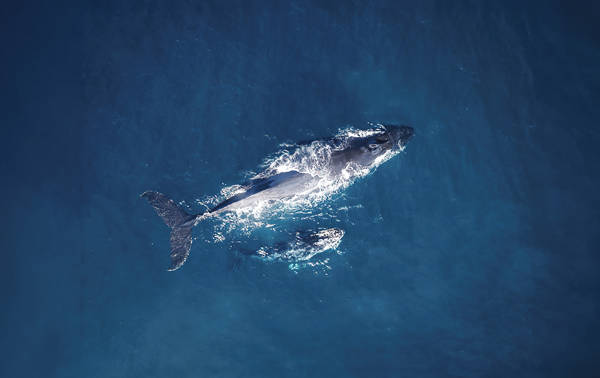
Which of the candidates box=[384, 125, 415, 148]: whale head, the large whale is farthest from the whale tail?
box=[384, 125, 415, 148]: whale head

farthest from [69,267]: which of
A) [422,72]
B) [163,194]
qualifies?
[422,72]

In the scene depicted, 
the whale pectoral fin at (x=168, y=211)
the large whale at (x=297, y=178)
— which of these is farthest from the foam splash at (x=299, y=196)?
the whale pectoral fin at (x=168, y=211)

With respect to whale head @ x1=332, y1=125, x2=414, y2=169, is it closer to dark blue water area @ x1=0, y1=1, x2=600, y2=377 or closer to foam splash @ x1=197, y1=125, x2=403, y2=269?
foam splash @ x1=197, y1=125, x2=403, y2=269

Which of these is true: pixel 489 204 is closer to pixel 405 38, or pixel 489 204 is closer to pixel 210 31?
pixel 405 38

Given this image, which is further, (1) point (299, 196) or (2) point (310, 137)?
(1) point (299, 196)

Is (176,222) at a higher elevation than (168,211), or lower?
lower

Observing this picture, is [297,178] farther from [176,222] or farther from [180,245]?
[180,245]

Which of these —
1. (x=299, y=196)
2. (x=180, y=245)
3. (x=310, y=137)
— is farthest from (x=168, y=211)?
(x=310, y=137)
